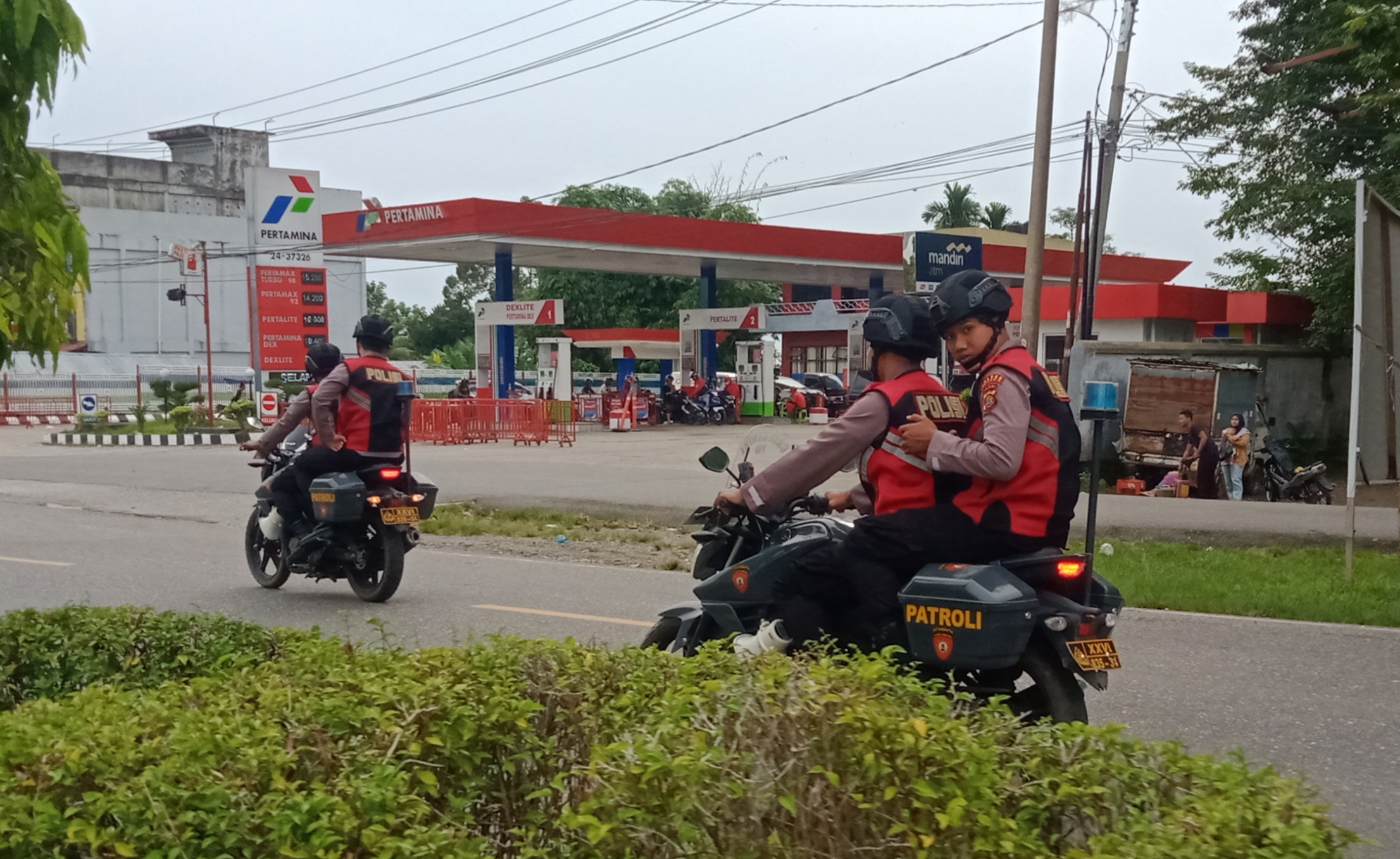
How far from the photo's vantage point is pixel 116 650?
444 cm

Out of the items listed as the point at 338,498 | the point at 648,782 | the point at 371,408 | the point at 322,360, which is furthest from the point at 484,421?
the point at 648,782

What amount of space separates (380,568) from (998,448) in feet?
18.8

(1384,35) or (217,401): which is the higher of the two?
(1384,35)

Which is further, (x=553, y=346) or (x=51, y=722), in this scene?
(x=553, y=346)

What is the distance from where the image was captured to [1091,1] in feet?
66.6

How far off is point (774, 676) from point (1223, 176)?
82.7 ft

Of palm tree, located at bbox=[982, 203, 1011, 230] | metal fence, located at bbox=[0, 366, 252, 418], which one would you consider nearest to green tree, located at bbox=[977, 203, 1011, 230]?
palm tree, located at bbox=[982, 203, 1011, 230]

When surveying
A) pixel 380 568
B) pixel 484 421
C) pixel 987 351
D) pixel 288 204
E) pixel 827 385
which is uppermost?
pixel 288 204

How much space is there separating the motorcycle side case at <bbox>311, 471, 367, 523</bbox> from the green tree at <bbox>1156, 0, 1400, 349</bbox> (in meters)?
18.1

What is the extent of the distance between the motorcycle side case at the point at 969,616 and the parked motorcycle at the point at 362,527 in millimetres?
4920

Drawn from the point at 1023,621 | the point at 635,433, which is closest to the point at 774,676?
the point at 1023,621

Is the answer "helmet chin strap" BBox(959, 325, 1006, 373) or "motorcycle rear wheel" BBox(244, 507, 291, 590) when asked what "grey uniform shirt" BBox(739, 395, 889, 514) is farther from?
"motorcycle rear wheel" BBox(244, 507, 291, 590)

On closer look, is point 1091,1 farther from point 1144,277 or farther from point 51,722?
point 1144,277

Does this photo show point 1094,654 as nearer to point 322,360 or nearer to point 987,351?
point 987,351
